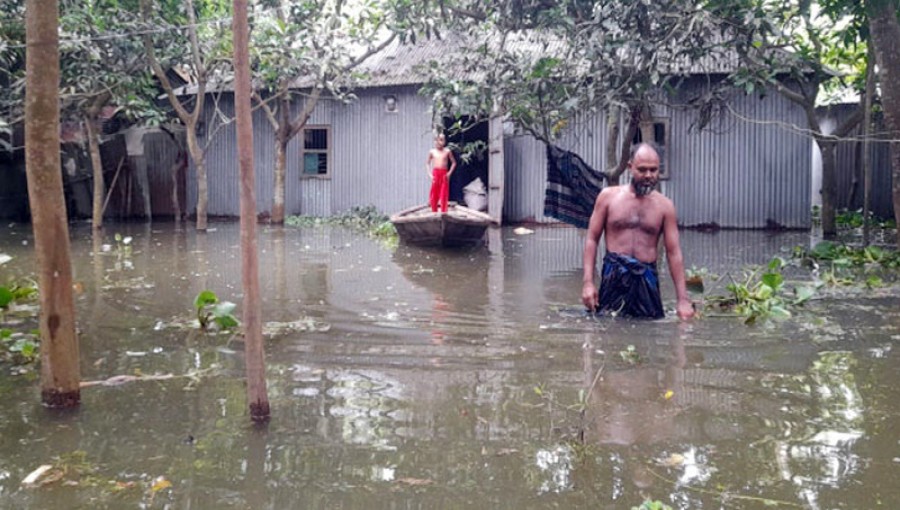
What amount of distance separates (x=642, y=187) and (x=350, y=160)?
1480 centimetres

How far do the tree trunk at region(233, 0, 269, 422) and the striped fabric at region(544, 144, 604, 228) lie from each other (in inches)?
408

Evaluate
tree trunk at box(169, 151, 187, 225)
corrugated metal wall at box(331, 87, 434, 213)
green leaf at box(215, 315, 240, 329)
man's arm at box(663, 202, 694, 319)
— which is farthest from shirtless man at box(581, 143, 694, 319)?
tree trunk at box(169, 151, 187, 225)

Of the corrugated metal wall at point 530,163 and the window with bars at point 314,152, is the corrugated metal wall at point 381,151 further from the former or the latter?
the window with bars at point 314,152

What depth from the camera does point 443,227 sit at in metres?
14.0

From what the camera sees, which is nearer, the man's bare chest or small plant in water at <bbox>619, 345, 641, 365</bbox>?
small plant in water at <bbox>619, 345, 641, 365</bbox>

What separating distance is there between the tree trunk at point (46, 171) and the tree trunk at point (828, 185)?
13297 millimetres

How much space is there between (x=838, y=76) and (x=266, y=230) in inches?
440

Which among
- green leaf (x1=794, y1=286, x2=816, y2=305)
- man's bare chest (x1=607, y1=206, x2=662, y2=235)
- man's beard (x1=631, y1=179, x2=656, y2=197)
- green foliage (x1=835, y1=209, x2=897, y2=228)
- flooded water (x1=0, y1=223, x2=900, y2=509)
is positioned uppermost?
man's beard (x1=631, y1=179, x2=656, y2=197)

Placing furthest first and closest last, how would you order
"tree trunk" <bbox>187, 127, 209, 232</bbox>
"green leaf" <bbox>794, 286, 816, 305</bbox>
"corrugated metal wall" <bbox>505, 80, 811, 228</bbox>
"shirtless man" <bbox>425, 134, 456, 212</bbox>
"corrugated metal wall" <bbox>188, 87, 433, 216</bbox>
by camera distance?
1. "corrugated metal wall" <bbox>188, 87, 433, 216</bbox>
2. "corrugated metal wall" <bbox>505, 80, 811, 228</bbox>
3. "tree trunk" <bbox>187, 127, 209, 232</bbox>
4. "shirtless man" <bbox>425, 134, 456, 212</bbox>
5. "green leaf" <bbox>794, 286, 816, 305</bbox>

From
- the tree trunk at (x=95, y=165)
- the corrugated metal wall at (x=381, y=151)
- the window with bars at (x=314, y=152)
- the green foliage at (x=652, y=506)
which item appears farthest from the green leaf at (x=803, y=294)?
the window with bars at (x=314, y=152)

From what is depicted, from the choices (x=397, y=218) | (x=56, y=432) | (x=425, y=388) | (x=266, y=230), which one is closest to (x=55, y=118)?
(x=56, y=432)

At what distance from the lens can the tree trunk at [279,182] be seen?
19500mm

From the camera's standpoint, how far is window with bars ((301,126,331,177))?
71.3 ft

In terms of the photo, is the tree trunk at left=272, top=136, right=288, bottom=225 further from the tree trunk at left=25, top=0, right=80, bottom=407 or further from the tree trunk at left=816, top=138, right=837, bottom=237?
the tree trunk at left=25, top=0, right=80, bottom=407
